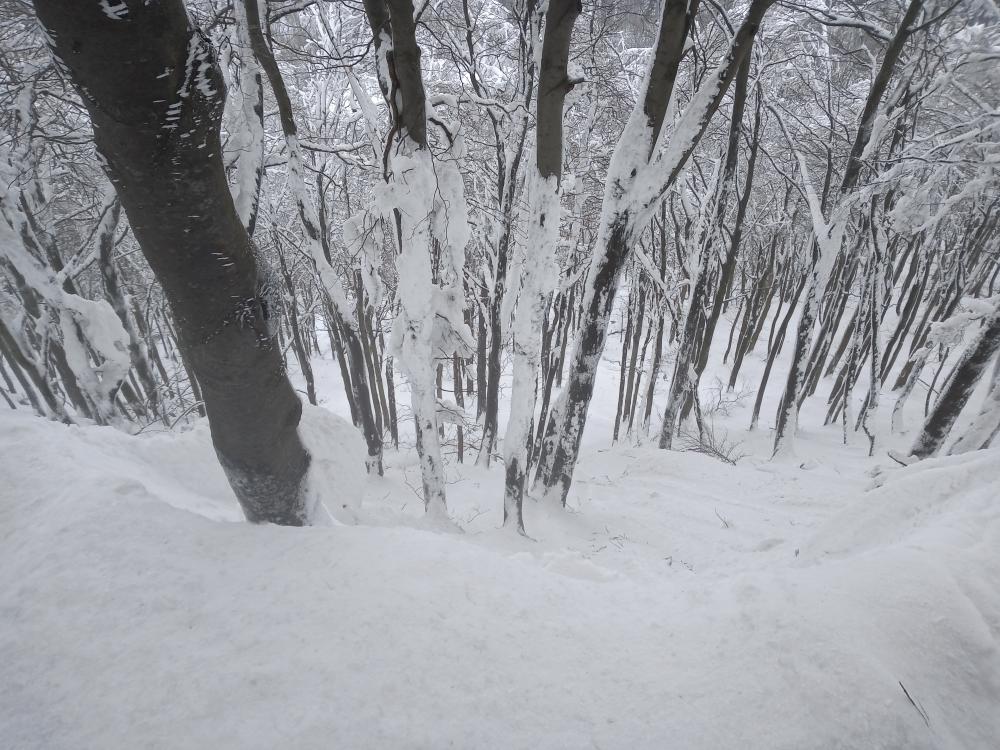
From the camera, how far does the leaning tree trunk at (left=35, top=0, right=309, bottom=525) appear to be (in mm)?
1277

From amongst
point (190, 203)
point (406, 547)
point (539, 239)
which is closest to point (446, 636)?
point (406, 547)

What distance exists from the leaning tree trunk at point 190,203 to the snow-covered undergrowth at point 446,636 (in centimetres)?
61

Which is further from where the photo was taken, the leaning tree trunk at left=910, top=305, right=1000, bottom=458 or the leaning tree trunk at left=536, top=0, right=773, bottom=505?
the leaning tree trunk at left=910, top=305, right=1000, bottom=458

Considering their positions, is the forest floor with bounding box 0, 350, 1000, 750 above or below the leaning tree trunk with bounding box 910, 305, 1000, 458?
above

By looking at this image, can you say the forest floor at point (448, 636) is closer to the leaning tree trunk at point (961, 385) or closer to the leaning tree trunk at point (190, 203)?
the leaning tree trunk at point (190, 203)

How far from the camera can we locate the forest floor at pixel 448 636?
1309 millimetres

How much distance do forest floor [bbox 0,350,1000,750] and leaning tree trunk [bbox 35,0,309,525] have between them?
593 millimetres

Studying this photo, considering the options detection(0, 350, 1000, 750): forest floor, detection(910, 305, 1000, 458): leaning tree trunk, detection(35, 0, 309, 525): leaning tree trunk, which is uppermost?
detection(35, 0, 309, 525): leaning tree trunk

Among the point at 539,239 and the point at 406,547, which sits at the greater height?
the point at 539,239

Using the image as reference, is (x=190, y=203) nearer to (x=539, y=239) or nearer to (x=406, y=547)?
(x=406, y=547)

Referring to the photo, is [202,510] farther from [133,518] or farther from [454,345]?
[454,345]

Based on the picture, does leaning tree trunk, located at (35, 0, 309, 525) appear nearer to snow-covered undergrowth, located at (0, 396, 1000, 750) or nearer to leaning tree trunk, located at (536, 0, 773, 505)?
snow-covered undergrowth, located at (0, 396, 1000, 750)

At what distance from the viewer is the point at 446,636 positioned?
1.67 m

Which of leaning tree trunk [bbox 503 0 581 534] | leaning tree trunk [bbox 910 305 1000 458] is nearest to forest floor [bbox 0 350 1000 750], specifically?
leaning tree trunk [bbox 503 0 581 534]
